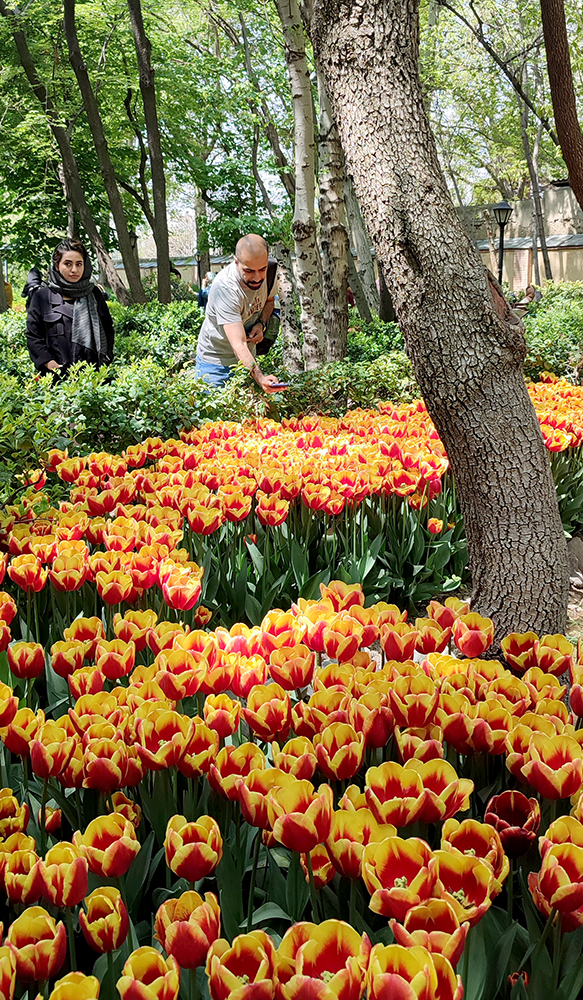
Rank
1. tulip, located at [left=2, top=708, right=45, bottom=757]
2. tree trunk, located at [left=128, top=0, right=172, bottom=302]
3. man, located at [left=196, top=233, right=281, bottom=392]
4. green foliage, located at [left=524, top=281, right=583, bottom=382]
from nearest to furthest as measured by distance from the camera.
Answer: tulip, located at [left=2, top=708, right=45, bottom=757], man, located at [left=196, top=233, right=281, bottom=392], green foliage, located at [left=524, top=281, right=583, bottom=382], tree trunk, located at [left=128, top=0, right=172, bottom=302]

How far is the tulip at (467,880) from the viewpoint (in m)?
0.95

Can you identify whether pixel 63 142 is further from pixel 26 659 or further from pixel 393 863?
pixel 393 863

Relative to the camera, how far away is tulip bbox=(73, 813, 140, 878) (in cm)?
105

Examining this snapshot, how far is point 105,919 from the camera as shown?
3.17 feet

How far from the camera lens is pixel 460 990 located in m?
0.80

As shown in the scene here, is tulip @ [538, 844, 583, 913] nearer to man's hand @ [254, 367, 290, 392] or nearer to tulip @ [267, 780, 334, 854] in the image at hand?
tulip @ [267, 780, 334, 854]

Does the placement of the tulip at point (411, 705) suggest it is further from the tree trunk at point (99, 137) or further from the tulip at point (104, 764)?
the tree trunk at point (99, 137)

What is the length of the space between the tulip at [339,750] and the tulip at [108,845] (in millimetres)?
304

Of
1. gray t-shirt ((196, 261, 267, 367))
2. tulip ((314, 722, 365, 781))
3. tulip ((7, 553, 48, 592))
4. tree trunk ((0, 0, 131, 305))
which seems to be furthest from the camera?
tree trunk ((0, 0, 131, 305))

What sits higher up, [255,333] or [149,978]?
[255,333]

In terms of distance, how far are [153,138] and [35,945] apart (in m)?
15.5

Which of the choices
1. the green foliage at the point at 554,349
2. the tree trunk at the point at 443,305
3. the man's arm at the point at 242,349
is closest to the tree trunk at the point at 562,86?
the green foliage at the point at 554,349

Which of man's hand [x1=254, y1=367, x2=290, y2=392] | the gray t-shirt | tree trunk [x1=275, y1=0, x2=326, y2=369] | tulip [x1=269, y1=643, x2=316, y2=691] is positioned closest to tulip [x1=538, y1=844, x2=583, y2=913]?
tulip [x1=269, y1=643, x2=316, y2=691]

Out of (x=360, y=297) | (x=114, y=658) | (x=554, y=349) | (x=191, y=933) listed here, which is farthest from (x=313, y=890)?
(x=360, y=297)
